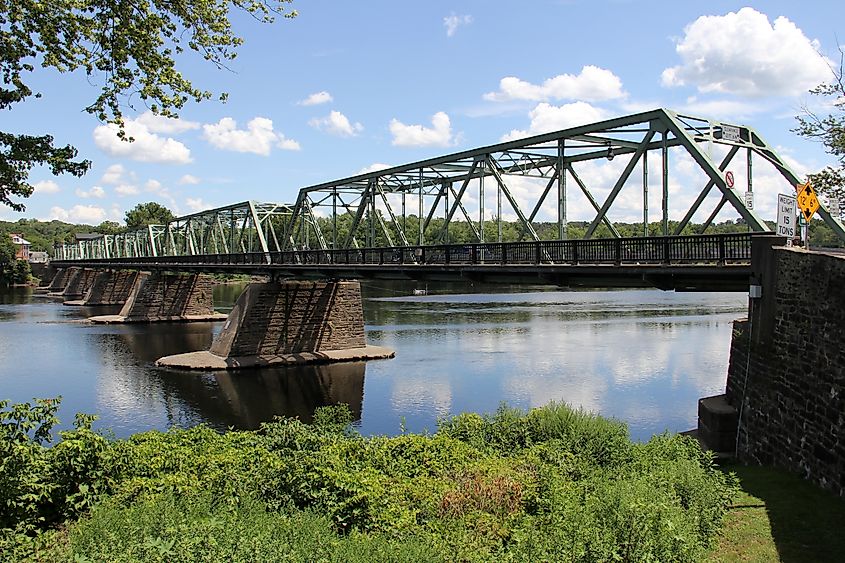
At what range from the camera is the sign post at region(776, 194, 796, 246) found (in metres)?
15.7

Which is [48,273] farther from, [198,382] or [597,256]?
[597,256]

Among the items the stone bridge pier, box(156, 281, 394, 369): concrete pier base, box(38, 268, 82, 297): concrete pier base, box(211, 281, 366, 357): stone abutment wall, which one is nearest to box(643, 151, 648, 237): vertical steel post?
the stone bridge pier

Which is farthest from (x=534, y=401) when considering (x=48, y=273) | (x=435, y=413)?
(x=48, y=273)

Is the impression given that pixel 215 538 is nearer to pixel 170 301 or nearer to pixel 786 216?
pixel 786 216

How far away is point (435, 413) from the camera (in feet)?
87.4

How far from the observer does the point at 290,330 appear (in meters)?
43.0

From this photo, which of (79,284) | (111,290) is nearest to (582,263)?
(111,290)

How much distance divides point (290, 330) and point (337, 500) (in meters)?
32.2

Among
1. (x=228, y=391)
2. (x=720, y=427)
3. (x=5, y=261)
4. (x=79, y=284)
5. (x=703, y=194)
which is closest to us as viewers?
(x=720, y=427)

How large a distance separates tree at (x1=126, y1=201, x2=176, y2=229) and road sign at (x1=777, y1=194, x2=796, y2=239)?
193 metres

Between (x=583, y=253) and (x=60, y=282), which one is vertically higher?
(x=583, y=253)

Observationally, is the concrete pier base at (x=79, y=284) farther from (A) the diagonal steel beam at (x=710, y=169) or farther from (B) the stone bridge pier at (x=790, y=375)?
(B) the stone bridge pier at (x=790, y=375)

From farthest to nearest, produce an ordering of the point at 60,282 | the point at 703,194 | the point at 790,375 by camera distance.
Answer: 1. the point at 60,282
2. the point at 703,194
3. the point at 790,375

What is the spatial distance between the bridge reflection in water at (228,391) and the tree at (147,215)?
6284 inches
